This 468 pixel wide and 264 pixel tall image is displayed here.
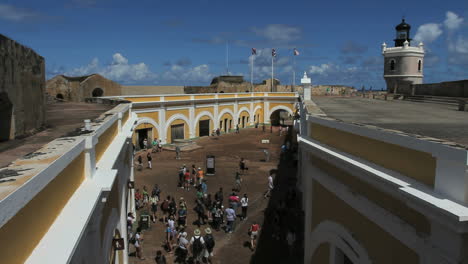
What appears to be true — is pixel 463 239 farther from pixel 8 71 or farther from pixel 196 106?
pixel 196 106

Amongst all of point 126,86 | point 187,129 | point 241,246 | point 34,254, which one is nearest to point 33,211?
point 34,254

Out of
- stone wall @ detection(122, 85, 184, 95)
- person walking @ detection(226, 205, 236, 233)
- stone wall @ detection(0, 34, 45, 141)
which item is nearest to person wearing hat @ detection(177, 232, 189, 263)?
person walking @ detection(226, 205, 236, 233)

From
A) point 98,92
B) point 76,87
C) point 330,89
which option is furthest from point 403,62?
point 76,87

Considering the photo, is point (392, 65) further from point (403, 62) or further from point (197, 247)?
point (197, 247)

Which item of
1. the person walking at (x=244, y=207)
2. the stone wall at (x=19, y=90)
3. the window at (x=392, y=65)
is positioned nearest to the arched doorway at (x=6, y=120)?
the stone wall at (x=19, y=90)

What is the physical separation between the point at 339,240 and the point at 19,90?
5.51 meters

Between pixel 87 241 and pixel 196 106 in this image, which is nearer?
pixel 87 241

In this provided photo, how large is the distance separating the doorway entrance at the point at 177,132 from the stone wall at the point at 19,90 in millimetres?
21022

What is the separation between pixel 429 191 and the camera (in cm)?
345

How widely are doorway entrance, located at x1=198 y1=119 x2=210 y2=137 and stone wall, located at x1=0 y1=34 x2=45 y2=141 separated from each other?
24.3 m

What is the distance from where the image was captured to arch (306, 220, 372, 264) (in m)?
5.01

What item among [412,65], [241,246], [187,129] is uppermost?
[412,65]

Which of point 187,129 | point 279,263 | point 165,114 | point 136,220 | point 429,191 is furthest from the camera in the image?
point 187,129

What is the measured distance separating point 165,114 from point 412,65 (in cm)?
2459
